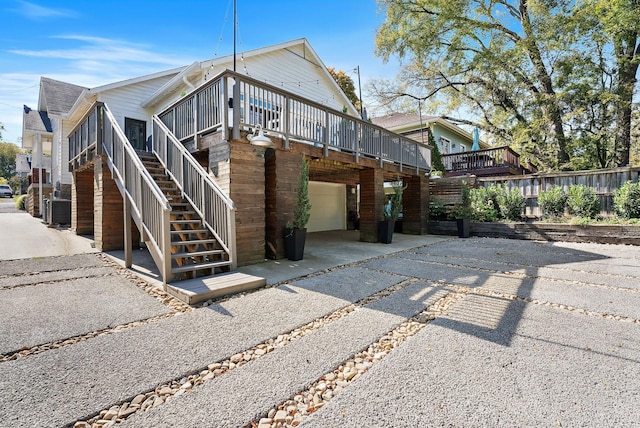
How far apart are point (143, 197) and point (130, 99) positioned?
885 cm

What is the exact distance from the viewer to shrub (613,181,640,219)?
8.36m

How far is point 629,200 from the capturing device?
8.41m

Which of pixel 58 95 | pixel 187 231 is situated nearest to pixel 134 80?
pixel 58 95

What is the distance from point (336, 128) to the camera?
7.97 meters

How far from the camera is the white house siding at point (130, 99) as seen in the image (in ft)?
35.6

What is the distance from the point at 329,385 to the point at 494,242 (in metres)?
8.54

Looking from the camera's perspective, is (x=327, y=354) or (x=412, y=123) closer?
(x=327, y=354)

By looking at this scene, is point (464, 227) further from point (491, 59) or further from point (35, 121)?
point (35, 121)

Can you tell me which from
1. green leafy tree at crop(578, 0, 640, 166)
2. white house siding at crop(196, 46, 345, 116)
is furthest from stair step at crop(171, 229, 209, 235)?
green leafy tree at crop(578, 0, 640, 166)

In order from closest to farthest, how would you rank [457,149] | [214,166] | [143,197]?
1. [143,197]
2. [214,166]
3. [457,149]

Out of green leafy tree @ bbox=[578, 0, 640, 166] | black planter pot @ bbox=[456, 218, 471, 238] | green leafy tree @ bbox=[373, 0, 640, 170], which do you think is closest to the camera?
black planter pot @ bbox=[456, 218, 471, 238]

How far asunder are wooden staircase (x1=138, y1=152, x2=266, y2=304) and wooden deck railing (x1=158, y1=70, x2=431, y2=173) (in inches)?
62.6

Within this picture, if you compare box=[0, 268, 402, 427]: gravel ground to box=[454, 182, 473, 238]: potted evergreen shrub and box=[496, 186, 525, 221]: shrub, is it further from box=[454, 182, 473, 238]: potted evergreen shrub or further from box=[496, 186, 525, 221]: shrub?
box=[496, 186, 525, 221]: shrub

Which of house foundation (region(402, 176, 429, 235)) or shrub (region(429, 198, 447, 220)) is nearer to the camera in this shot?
house foundation (region(402, 176, 429, 235))
